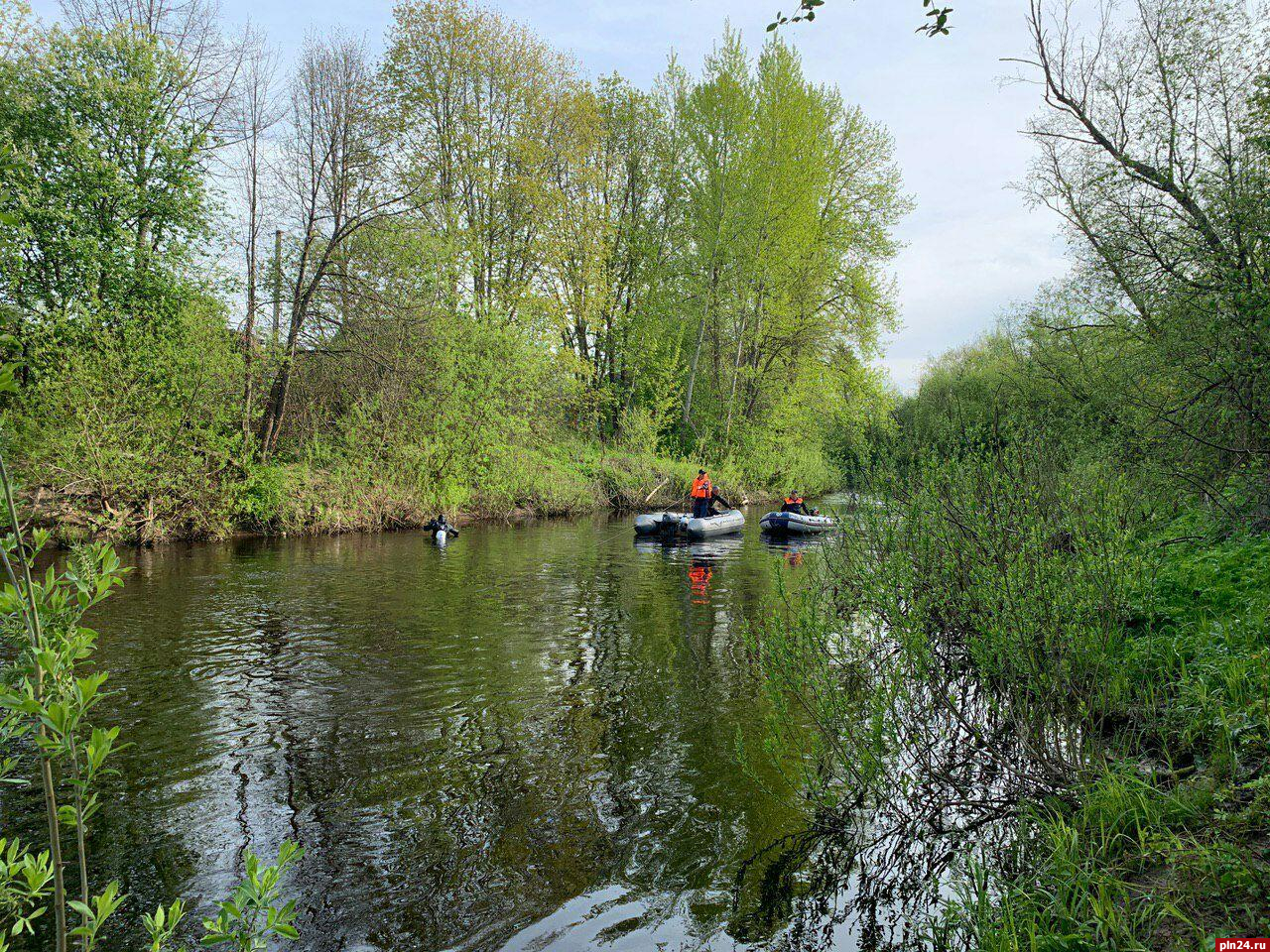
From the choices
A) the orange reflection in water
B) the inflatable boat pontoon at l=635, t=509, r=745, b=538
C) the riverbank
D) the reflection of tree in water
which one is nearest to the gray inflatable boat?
the inflatable boat pontoon at l=635, t=509, r=745, b=538

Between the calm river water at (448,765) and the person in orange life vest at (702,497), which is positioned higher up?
the person in orange life vest at (702,497)

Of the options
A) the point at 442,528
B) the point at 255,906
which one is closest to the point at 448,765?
the point at 255,906

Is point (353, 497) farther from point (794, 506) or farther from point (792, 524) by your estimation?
point (794, 506)

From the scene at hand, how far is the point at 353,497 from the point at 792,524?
10922 millimetres

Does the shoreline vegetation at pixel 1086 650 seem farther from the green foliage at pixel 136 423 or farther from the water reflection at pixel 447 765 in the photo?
the green foliage at pixel 136 423

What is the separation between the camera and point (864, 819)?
4.56 meters

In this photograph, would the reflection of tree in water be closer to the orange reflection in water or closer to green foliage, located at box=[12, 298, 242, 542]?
the orange reflection in water

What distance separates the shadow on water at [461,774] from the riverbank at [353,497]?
3.06 meters

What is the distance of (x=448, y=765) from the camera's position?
5363 millimetres

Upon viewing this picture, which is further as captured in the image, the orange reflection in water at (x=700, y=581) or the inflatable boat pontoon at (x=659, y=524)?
the inflatable boat pontoon at (x=659, y=524)

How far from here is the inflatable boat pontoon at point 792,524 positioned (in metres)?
19.8

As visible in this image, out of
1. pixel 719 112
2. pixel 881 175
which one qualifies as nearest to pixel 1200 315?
pixel 719 112

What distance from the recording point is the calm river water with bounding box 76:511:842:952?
148 inches

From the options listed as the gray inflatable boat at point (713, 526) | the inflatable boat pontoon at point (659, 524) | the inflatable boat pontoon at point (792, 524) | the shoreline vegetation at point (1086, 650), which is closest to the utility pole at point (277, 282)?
the inflatable boat pontoon at point (659, 524)
